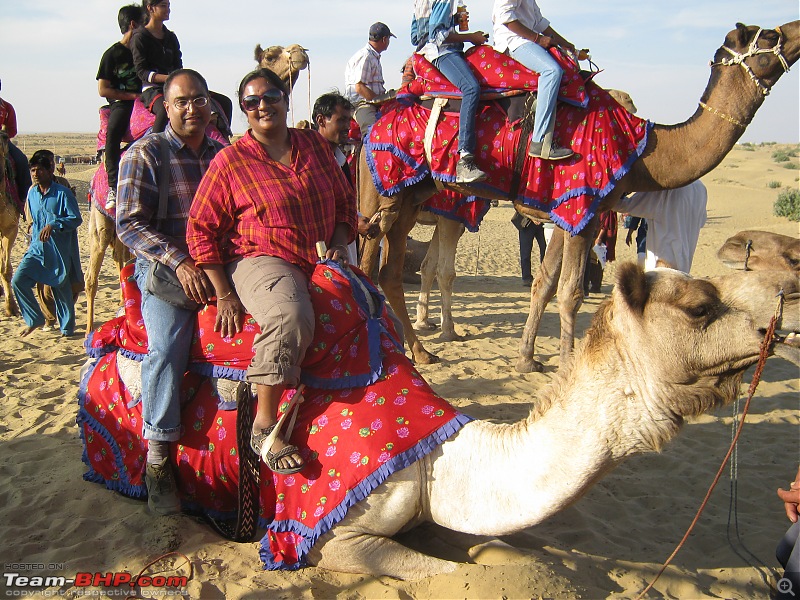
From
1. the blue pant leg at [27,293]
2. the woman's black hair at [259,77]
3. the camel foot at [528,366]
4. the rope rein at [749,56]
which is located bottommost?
the camel foot at [528,366]

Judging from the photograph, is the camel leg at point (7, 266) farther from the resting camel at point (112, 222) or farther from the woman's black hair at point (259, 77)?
the woman's black hair at point (259, 77)

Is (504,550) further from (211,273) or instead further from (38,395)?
(38,395)

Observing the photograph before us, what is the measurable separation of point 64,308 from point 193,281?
17.1 ft

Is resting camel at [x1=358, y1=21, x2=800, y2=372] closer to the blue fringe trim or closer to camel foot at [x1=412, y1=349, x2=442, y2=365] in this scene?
camel foot at [x1=412, y1=349, x2=442, y2=365]

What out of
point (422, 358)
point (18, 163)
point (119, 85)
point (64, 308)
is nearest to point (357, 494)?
point (422, 358)

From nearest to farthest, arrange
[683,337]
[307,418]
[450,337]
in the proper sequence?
[683,337], [307,418], [450,337]

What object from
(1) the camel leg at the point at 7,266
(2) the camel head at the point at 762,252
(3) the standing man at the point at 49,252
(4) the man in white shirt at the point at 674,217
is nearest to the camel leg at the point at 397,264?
(4) the man in white shirt at the point at 674,217

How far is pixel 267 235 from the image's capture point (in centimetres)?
324

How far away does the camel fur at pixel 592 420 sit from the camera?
94.2 inches

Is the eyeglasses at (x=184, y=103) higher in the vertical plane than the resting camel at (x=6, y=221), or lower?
higher

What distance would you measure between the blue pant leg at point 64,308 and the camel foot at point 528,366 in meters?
4.86

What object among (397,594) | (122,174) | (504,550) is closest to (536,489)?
(504,550)

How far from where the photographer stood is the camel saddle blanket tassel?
5.71 m

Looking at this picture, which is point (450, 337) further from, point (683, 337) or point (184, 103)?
point (683, 337)
